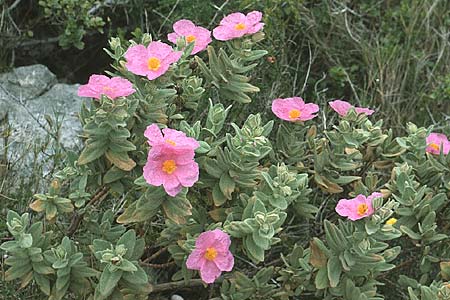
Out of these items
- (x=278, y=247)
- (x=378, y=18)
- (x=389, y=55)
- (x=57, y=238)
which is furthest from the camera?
(x=378, y=18)

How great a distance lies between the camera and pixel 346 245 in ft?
6.26

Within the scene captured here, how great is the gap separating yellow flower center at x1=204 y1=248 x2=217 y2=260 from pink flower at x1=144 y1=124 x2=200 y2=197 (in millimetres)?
192

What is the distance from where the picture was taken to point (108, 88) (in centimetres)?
179

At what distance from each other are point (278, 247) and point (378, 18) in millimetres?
1467

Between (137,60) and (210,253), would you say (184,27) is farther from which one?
(210,253)

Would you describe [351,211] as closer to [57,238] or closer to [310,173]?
[310,173]

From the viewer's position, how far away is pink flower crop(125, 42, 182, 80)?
184 centimetres

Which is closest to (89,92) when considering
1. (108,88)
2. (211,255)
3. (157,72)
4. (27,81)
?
(108,88)

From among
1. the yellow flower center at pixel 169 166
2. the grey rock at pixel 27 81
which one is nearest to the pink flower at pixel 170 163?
the yellow flower center at pixel 169 166

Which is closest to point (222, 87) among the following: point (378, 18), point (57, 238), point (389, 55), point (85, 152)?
point (85, 152)

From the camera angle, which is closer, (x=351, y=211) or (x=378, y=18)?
(x=351, y=211)

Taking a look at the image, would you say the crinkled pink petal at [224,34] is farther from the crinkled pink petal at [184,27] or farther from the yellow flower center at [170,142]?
the yellow flower center at [170,142]

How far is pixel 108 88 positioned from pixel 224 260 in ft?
1.59

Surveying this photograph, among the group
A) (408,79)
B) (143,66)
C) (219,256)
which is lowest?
(408,79)
